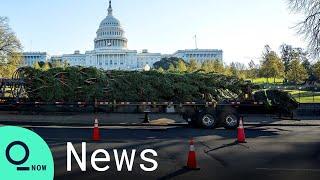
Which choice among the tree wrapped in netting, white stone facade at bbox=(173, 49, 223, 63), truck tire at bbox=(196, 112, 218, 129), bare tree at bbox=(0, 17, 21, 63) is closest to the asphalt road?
truck tire at bbox=(196, 112, 218, 129)

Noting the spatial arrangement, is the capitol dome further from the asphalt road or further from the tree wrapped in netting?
the asphalt road

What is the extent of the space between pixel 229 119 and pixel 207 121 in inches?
40.5

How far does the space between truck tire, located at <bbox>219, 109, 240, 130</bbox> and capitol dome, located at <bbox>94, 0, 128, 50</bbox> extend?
14400cm

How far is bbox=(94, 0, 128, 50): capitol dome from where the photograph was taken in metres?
164

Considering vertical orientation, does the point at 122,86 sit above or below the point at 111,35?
below

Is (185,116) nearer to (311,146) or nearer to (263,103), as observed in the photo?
(263,103)

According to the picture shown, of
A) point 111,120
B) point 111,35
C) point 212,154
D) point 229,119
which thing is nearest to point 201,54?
point 111,35

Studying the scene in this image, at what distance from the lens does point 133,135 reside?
1730 cm

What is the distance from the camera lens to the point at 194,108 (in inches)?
886

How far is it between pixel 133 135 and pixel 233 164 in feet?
22.6

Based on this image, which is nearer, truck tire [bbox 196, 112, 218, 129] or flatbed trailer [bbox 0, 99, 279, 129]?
truck tire [bbox 196, 112, 218, 129]

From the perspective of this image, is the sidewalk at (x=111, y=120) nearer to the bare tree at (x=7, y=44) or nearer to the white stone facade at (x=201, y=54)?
the bare tree at (x=7, y=44)

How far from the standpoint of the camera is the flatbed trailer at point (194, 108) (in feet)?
69.5

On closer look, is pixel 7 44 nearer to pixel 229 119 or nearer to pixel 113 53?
pixel 229 119
